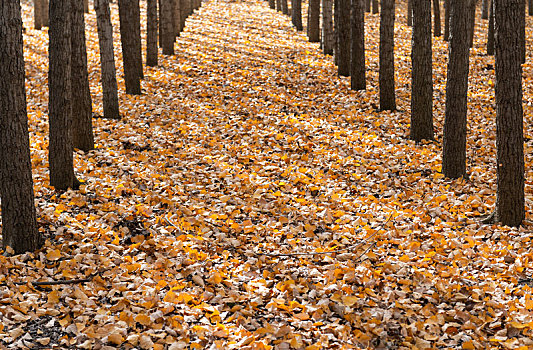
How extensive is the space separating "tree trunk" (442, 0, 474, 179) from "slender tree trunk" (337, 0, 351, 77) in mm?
6135

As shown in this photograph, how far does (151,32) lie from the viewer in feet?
50.2

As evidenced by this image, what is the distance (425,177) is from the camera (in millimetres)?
8539

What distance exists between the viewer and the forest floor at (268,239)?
4.61 metres

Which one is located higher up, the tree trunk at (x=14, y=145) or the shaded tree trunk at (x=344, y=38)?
the shaded tree trunk at (x=344, y=38)

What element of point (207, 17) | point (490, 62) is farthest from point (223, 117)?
point (207, 17)

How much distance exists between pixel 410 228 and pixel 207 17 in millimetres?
25094

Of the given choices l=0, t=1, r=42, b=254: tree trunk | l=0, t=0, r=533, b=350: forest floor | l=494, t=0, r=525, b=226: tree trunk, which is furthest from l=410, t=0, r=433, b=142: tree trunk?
l=0, t=1, r=42, b=254: tree trunk

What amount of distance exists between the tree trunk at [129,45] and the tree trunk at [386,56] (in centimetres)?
626

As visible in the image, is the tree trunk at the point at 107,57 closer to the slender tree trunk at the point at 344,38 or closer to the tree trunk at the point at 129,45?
the tree trunk at the point at 129,45

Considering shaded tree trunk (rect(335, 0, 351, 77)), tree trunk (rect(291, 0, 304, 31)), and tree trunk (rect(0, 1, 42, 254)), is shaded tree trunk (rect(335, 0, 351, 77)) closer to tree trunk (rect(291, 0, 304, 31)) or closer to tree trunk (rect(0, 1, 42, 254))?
tree trunk (rect(291, 0, 304, 31))

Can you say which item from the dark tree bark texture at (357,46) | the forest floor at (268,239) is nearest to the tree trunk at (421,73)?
the forest floor at (268,239)

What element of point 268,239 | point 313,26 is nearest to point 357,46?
point 313,26

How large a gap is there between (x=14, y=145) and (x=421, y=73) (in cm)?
783

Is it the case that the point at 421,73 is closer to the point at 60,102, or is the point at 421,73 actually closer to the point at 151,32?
the point at 60,102
